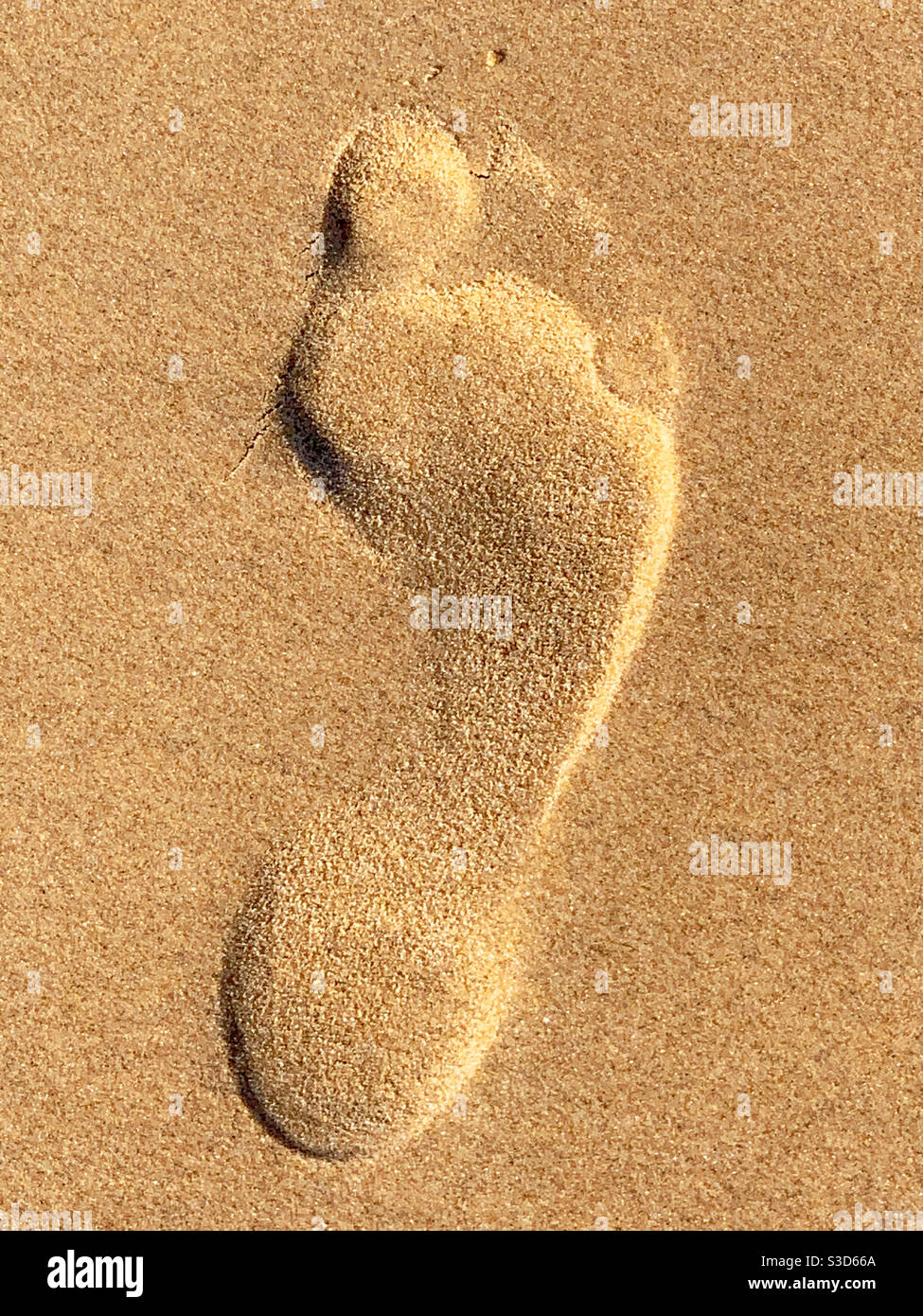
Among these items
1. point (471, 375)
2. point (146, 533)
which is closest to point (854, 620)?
point (471, 375)

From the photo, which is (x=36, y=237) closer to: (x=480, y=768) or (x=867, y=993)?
(x=480, y=768)

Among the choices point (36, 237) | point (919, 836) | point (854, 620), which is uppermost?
point (36, 237)

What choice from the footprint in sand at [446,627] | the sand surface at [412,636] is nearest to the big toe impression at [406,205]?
the footprint in sand at [446,627]

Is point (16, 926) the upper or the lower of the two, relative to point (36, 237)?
lower

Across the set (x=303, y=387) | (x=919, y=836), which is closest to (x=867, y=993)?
(x=919, y=836)

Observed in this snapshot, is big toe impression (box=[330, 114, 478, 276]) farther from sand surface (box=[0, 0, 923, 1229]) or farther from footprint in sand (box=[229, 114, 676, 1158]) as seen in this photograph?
sand surface (box=[0, 0, 923, 1229])
